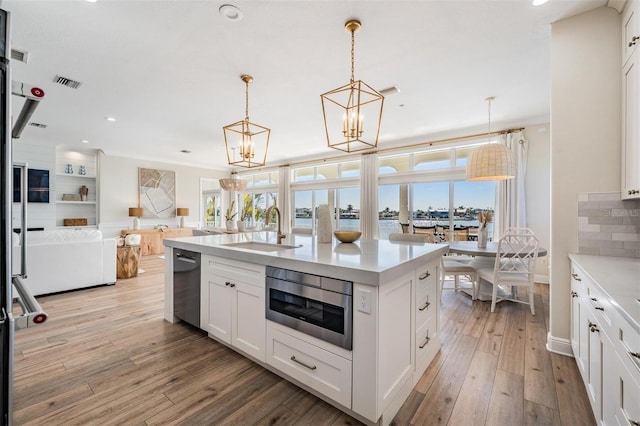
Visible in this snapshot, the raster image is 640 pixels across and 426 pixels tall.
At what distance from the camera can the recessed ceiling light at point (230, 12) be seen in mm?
2170

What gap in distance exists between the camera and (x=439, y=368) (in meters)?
2.15

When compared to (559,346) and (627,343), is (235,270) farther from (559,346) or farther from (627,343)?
(559,346)

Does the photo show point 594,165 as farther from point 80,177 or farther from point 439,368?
point 80,177

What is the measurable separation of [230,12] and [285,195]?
6.25 metres

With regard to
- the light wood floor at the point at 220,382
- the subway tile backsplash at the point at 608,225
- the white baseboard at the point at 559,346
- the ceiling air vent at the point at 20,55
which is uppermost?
the ceiling air vent at the point at 20,55

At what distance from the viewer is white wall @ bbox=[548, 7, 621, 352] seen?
213 centimetres

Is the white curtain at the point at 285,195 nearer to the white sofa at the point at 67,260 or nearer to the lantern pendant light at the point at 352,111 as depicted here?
the lantern pendant light at the point at 352,111

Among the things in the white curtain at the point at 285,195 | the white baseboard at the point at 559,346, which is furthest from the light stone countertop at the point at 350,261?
the white curtain at the point at 285,195

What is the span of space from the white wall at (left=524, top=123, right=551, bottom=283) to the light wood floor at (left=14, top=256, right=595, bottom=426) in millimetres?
2375

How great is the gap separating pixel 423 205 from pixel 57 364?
591 centimetres

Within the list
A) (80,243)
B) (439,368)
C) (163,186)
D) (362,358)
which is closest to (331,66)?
(362,358)

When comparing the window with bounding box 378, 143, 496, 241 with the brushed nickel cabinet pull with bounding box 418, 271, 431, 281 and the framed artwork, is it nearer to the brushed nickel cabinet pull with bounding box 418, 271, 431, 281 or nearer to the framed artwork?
the brushed nickel cabinet pull with bounding box 418, 271, 431, 281

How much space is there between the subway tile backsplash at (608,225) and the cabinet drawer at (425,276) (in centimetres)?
120

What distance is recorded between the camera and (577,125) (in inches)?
87.8
